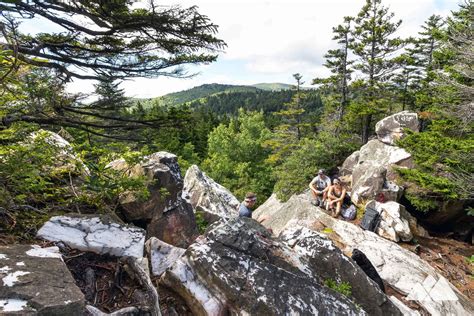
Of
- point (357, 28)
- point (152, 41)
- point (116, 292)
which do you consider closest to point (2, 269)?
point (116, 292)

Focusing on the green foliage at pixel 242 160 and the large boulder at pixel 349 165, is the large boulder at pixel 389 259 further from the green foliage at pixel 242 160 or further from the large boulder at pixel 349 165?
the green foliage at pixel 242 160

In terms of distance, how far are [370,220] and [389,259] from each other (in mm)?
2007

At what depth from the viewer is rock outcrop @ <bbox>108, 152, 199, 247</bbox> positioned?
7.10m

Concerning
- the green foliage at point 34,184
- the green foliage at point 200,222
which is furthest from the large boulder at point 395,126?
the green foliage at point 34,184

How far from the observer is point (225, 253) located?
460 centimetres

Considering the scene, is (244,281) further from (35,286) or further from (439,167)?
(439,167)

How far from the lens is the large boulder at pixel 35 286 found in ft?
7.42

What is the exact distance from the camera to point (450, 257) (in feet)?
34.1

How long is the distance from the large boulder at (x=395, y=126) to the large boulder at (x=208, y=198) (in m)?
9.13

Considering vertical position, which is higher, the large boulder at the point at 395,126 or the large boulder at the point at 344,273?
the large boulder at the point at 395,126

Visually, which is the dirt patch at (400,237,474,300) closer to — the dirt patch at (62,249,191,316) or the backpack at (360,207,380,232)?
the backpack at (360,207,380,232)

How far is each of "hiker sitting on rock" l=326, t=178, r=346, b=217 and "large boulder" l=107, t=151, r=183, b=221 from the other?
642 centimetres

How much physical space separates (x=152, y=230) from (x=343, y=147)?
13.2 m

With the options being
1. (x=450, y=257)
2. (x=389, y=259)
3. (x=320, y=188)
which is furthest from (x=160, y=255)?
(x=450, y=257)
